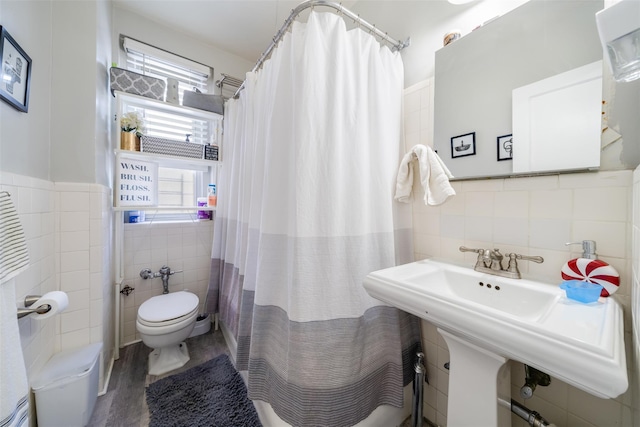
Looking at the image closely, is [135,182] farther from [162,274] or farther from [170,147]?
[162,274]

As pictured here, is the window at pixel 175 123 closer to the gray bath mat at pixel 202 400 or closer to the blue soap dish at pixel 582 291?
the gray bath mat at pixel 202 400

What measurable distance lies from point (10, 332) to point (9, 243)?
25cm

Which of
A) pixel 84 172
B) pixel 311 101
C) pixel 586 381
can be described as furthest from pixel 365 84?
pixel 84 172

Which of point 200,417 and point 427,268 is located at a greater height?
point 427,268

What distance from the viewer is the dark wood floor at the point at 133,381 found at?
1.16 metres

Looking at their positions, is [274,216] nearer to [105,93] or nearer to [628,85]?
[628,85]

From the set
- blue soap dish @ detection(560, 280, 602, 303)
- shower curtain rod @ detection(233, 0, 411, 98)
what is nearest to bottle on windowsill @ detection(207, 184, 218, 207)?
shower curtain rod @ detection(233, 0, 411, 98)

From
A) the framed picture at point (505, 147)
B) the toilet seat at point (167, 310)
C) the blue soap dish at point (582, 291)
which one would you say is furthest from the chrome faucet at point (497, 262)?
the toilet seat at point (167, 310)

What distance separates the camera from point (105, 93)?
4.80 ft

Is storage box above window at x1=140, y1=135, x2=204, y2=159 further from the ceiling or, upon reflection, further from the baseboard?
the baseboard

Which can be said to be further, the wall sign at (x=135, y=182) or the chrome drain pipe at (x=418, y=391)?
the wall sign at (x=135, y=182)

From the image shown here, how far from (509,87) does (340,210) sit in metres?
0.84

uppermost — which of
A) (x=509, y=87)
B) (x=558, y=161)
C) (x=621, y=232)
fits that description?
(x=509, y=87)

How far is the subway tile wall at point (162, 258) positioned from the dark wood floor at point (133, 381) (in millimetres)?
230
